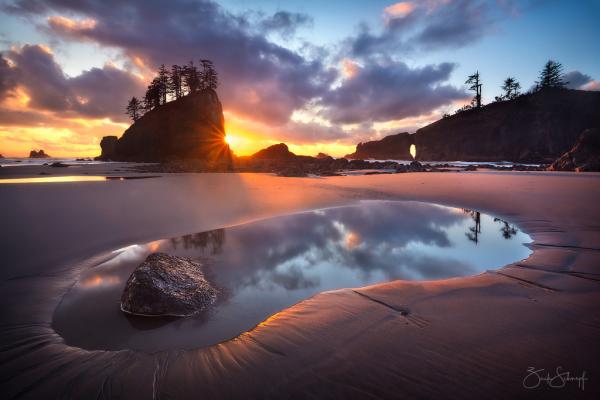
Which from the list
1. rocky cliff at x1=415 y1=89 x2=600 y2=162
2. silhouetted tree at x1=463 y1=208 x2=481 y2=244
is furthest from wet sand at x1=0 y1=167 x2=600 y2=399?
rocky cliff at x1=415 y1=89 x2=600 y2=162

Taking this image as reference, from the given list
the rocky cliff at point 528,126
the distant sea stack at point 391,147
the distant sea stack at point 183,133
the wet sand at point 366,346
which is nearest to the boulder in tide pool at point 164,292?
the wet sand at point 366,346

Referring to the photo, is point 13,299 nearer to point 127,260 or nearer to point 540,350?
point 127,260

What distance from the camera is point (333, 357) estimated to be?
216 centimetres

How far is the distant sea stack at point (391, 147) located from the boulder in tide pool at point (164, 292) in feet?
346

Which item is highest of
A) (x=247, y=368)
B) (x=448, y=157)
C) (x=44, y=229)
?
(x=448, y=157)

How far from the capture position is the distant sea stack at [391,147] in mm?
100750

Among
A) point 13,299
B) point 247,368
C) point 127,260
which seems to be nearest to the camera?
point 247,368

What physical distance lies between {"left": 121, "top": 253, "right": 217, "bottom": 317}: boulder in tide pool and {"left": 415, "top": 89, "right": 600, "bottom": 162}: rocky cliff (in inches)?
2407

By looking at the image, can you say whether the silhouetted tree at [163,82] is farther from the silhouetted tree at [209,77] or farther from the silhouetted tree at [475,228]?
the silhouetted tree at [475,228]

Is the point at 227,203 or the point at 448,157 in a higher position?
the point at 448,157

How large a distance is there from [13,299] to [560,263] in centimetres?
748

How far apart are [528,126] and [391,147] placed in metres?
51.4

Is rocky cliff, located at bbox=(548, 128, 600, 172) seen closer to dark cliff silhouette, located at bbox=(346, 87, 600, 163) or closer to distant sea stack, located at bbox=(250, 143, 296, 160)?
dark cliff silhouette, located at bbox=(346, 87, 600, 163)

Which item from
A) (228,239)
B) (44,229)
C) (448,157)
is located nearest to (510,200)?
(228,239)
